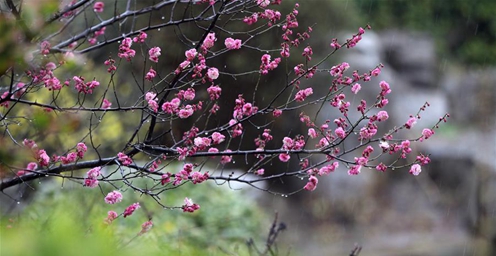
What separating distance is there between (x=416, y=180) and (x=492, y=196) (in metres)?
2.59

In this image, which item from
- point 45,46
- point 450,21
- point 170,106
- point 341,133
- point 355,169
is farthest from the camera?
point 450,21

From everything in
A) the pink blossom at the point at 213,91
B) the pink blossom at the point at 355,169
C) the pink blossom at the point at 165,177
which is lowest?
the pink blossom at the point at 165,177

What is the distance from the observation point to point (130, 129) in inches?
301

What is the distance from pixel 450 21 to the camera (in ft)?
52.7

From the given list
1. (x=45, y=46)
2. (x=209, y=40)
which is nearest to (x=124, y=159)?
(x=209, y=40)

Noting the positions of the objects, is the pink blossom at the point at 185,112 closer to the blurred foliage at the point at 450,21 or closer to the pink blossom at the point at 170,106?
the pink blossom at the point at 170,106

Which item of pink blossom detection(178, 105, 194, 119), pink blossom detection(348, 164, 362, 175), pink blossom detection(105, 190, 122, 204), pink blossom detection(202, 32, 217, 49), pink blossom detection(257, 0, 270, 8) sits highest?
pink blossom detection(257, 0, 270, 8)

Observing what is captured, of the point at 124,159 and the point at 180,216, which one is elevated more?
the point at 180,216

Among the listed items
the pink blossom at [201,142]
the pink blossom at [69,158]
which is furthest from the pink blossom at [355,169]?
the pink blossom at [69,158]

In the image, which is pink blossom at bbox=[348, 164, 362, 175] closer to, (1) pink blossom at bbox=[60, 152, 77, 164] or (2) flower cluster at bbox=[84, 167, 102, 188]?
(2) flower cluster at bbox=[84, 167, 102, 188]

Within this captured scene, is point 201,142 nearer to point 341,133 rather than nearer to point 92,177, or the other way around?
point 92,177

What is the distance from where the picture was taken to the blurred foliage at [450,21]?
1548 cm

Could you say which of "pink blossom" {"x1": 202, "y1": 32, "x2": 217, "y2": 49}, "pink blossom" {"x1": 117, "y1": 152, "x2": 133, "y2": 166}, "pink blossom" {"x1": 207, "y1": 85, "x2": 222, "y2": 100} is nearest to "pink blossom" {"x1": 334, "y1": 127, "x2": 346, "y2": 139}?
"pink blossom" {"x1": 207, "y1": 85, "x2": 222, "y2": 100}

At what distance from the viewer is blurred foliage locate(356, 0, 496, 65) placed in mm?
15484
